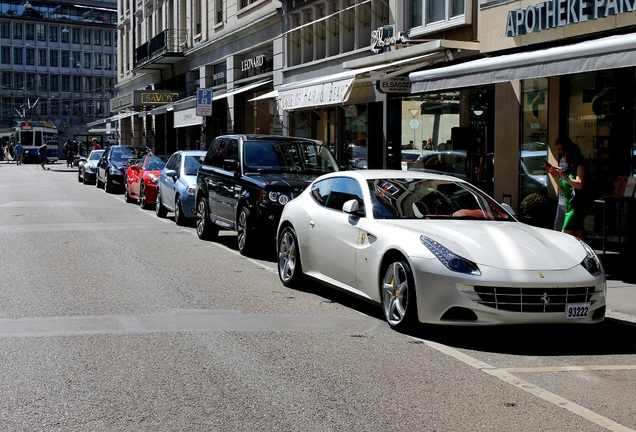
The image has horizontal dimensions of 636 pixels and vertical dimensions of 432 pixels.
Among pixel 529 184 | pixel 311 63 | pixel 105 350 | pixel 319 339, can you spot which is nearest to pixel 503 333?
pixel 319 339

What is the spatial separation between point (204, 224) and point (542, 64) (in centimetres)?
693

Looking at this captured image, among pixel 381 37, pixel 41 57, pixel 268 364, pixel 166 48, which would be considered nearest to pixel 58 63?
pixel 41 57

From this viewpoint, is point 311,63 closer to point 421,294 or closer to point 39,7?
point 421,294

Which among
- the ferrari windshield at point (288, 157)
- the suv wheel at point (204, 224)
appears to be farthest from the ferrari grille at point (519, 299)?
the suv wheel at point (204, 224)

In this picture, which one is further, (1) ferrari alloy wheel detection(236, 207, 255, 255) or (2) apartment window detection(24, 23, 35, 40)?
(2) apartment window detection(24, 23, 35, 40)

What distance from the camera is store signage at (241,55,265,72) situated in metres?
33.7

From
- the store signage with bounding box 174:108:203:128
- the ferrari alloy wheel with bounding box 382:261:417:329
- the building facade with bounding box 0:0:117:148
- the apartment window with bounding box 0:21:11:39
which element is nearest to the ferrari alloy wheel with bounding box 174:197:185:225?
the ferrari alloy wheel with bounding box 382:261:417:329

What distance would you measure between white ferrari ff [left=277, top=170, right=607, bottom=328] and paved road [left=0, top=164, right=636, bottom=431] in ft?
1.10

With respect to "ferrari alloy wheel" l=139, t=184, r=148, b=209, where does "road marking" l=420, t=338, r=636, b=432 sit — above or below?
below

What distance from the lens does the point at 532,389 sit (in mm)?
6203

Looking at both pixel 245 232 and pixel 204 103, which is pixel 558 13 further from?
pixel 204 103

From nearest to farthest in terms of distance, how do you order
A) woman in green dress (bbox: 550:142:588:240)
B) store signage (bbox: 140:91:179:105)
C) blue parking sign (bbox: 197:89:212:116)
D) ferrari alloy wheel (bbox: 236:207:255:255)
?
woman in green dress (bbox: 550:142:588:240) → ferrari alloy wheel (bbox: 236:207:255:255) → blue parking sign (bbox: 197:89:212:116) → store signage (bbox: 140:91:179:105)

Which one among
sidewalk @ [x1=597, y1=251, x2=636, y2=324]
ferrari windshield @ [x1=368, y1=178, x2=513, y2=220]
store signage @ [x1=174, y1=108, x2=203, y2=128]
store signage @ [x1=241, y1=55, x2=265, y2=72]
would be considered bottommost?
sidewalk @ [x1=597, y1=251, x2=636, y2=324]

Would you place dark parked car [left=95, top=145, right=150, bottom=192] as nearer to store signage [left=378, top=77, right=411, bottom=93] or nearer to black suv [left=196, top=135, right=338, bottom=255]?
store signage [left=378, top=77, right=411, bottom=93]
